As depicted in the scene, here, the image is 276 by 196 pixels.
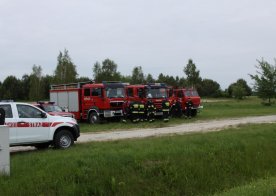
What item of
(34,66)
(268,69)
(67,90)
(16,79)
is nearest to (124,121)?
(67,90)

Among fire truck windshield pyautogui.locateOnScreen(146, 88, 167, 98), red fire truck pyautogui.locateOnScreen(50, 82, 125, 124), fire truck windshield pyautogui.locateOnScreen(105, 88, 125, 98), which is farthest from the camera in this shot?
fire truck windshield pyautogui.locateOnScreen(146, 88, 167, 98)

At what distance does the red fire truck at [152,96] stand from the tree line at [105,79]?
26.4 metres

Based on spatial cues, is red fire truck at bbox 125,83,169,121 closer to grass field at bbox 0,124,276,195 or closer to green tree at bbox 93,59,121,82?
grass field at bbox 0,124,276,195

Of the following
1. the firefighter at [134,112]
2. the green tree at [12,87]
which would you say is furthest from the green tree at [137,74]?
the firefighter at [134,112]

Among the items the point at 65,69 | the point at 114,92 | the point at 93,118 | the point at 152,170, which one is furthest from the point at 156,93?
the point at 65,69

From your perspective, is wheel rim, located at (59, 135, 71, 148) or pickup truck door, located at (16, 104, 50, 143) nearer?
pickup truck door, located at (16, 104, 50, 143)

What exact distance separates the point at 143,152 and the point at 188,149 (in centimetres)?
164

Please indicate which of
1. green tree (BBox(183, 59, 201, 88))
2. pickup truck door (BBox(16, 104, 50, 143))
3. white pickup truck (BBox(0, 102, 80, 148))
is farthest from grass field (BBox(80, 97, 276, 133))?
green tree (BBox(183, 59, 201, 88))

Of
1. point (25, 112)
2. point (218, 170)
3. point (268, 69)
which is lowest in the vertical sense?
point (218, 170)

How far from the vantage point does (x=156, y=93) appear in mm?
30703

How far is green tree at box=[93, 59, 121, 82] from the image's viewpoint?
81312mm

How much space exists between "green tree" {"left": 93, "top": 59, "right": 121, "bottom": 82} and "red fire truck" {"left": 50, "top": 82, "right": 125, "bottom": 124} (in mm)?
48260

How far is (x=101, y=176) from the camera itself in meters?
11.1

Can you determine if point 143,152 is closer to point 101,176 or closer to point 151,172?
point 151,172
